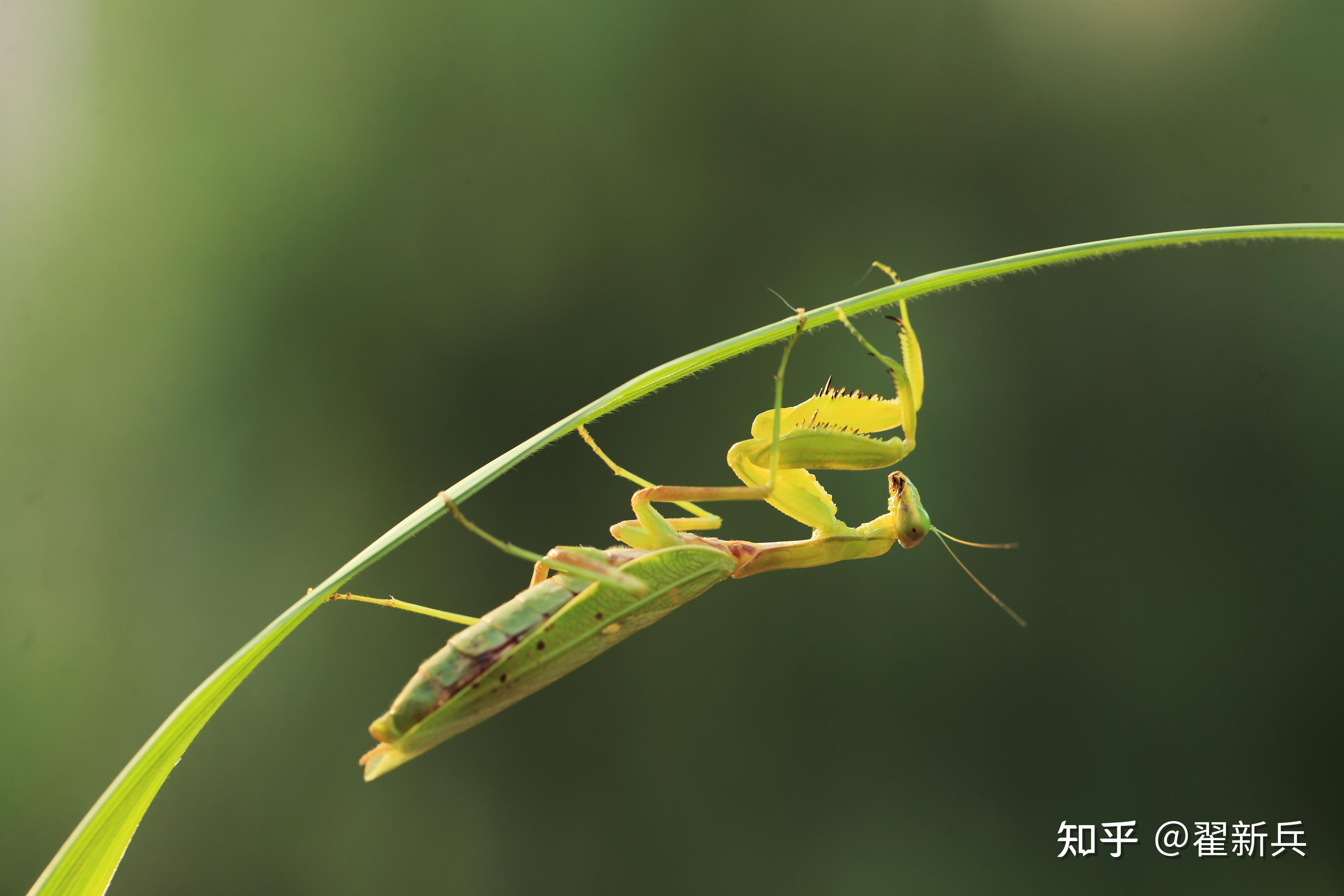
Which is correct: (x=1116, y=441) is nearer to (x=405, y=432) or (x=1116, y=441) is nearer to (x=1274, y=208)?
(x=1274, y=208)

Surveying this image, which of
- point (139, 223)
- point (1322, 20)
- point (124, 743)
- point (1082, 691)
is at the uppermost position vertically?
point (1322, 20)

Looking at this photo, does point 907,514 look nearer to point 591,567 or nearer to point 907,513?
point 907,513

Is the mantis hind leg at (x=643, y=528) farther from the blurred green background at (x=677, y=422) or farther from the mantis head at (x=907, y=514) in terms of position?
the blurred green background at (x=677, y=422)

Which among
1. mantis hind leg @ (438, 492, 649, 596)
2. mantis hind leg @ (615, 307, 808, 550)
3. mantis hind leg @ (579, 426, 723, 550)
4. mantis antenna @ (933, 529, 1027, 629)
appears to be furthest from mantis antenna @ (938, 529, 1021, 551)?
mantis hind leg @ (438, 492, 649, 596)

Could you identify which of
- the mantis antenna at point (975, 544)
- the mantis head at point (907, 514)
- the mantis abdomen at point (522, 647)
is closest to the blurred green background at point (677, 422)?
the mantis antenna at point (975, 544)

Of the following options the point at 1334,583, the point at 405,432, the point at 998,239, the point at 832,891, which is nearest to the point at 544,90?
the point at 405,432

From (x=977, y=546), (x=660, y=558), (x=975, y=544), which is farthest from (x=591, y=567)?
(x=977, y=546)
